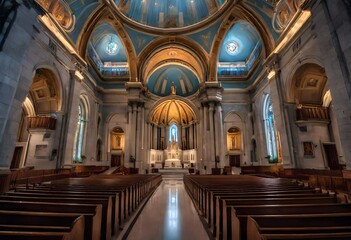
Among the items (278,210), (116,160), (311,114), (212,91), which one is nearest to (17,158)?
(116,160)

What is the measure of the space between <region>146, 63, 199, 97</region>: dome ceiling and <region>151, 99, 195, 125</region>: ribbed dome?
6.49ft

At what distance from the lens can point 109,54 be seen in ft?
66.3

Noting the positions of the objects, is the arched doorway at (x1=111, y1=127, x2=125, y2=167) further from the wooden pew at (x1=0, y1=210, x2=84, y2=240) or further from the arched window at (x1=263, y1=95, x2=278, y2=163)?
the wooden pew at (x1=0, y1=210, x2=84, y2=240)

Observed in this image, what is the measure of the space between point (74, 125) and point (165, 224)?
9892 millimetres

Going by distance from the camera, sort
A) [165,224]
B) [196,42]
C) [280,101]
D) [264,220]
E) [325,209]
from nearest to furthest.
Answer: [264,220], [325,209], [165,224], [280,101], [196,42]

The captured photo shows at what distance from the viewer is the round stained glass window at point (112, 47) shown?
19.6 m

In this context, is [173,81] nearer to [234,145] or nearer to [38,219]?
[234,145]

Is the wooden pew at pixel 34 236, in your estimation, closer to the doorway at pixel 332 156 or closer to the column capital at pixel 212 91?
the doorway at pixel 332 156

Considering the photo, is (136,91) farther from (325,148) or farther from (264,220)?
(264,220)

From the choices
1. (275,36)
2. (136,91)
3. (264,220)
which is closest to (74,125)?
(136,91)

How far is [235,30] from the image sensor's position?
17.9 meters

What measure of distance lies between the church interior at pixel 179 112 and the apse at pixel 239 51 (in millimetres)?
152

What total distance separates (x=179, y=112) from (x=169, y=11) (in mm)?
13470

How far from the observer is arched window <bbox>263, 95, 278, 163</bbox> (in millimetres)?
15125
